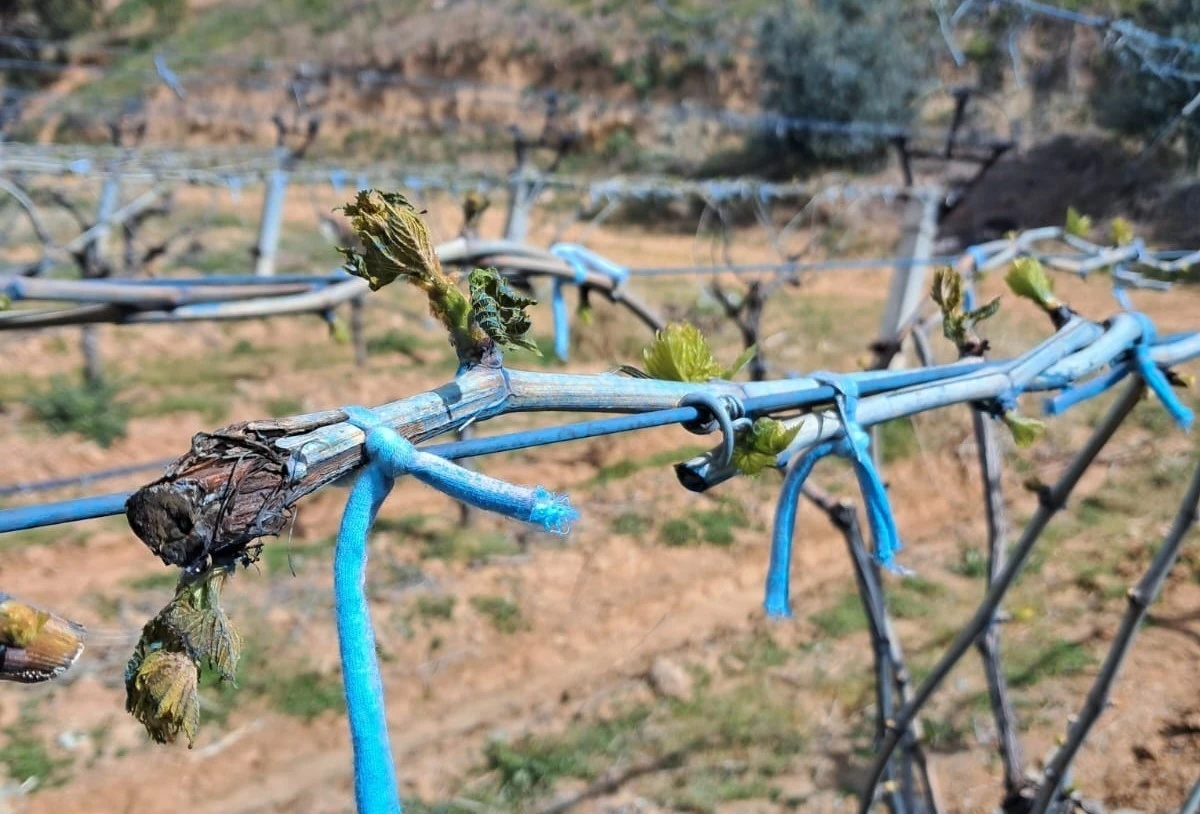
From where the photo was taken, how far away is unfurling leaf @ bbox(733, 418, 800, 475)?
3.49ft

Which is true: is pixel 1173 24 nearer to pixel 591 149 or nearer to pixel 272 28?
pixel 591 149

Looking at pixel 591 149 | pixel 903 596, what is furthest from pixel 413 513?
pixel 591 149

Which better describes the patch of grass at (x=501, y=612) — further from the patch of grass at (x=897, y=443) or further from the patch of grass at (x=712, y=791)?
the patch of grass at (x=897, y=443)

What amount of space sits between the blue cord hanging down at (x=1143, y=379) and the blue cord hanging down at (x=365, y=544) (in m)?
1.11

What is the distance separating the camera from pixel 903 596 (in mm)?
4676

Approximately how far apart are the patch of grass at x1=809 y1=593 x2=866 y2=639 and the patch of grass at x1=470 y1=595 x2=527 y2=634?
1430 millimetres

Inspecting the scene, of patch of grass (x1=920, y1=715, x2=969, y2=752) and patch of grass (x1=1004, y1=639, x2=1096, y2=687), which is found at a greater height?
patch of grass (x1=1004, y1=639, x2=1096, y2=687)

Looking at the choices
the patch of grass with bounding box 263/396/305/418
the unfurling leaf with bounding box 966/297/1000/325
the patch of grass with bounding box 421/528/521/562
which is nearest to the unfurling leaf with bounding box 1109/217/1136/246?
the unfurling leaf with bounding box 966/297/1000/325

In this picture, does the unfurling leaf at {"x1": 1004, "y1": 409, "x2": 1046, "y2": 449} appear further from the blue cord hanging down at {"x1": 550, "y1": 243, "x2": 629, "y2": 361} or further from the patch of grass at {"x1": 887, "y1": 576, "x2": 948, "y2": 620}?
the patch of grass at {"x1": 887, "y1": 576, "x2": 948, "y2": 620}

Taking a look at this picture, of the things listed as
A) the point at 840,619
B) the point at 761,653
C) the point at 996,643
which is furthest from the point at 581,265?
the point at 840,619

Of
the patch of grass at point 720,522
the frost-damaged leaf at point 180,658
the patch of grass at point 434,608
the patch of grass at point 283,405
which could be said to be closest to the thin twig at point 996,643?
the frost-damaged leaf at point 180,658

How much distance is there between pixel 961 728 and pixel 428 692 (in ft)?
7.30

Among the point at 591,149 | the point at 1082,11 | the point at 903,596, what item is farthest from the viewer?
the point at 591,149

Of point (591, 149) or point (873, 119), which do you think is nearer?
point (873, 119)
